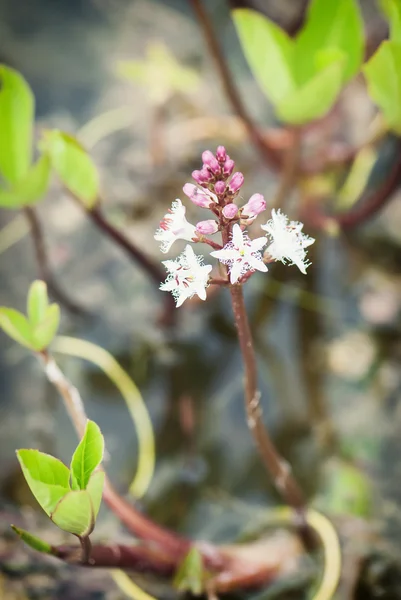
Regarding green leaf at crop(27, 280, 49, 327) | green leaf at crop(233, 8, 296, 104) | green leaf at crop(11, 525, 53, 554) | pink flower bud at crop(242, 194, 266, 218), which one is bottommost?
green leaf at crop(11, 525, 53, 554)

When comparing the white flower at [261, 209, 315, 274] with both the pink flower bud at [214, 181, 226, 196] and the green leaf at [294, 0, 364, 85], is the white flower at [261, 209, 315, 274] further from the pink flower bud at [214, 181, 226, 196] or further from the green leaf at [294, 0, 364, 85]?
the green leaf at [294, 0, 364, 85]

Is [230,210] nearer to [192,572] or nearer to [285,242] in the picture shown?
[285,242]

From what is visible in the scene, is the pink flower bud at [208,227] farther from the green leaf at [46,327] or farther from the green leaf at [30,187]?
the green leaf at [30,187]

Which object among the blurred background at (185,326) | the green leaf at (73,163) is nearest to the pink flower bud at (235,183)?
the green leaf at (73,163)

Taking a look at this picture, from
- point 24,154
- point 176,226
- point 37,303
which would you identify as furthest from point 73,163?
point 176,226

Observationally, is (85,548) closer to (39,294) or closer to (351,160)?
(39,294)

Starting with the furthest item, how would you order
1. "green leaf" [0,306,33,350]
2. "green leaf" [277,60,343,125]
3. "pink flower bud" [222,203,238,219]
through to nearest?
"green leaf" [277,60,343,125], "green leaf" [0,306,33,350], "pink flower bud" [222,203,238,219]

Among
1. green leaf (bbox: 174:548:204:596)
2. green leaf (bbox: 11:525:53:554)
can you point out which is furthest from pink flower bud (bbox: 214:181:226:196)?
green leaf (bbox: 174:548:204:596)
